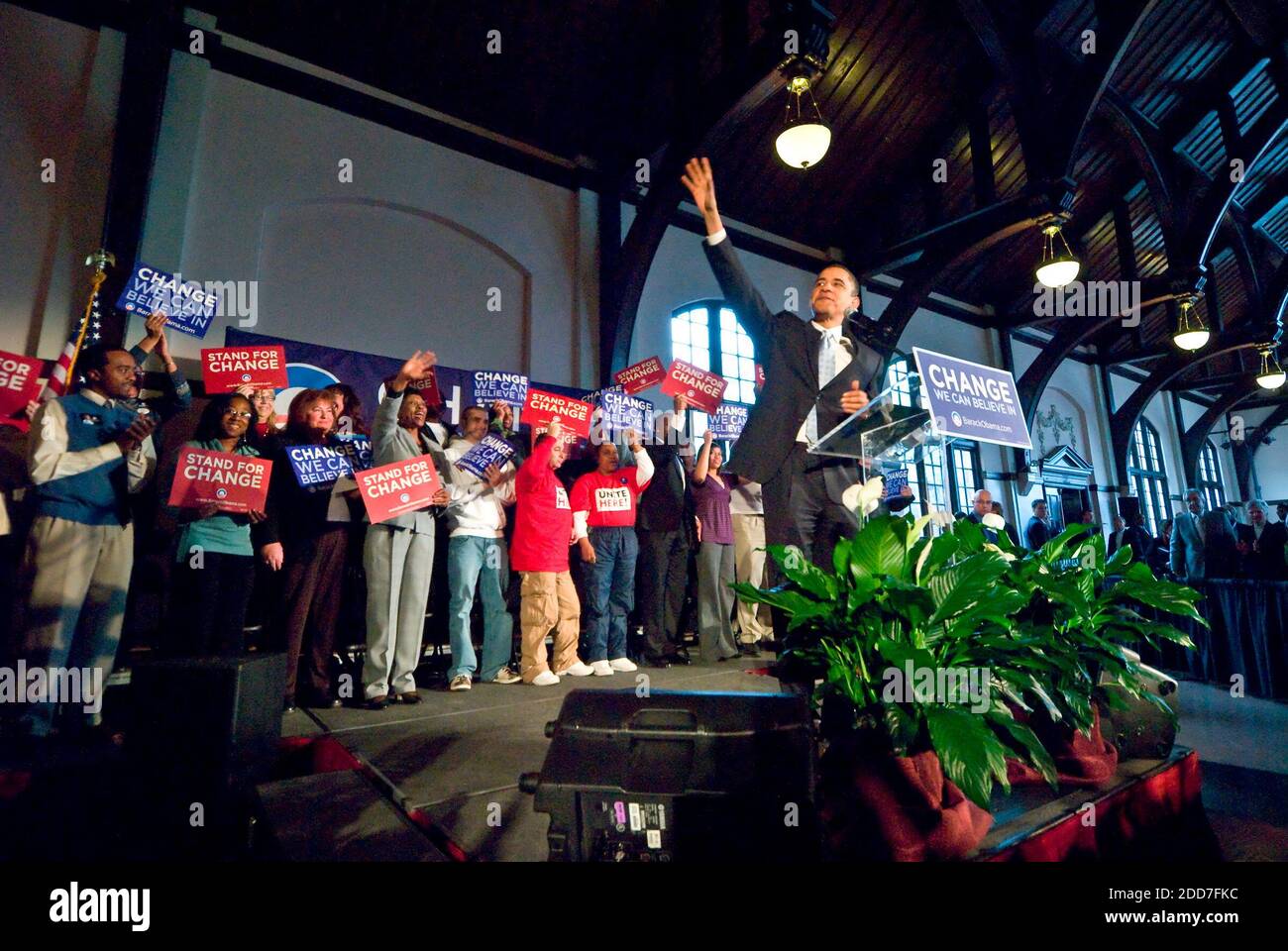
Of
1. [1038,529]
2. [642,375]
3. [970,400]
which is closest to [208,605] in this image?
[970,400]

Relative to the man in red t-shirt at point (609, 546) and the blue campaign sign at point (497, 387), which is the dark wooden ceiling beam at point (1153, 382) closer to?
the man in red t-shirt at point (609, 546)

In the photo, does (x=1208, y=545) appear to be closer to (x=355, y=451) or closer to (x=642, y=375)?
(x=642, y=375)

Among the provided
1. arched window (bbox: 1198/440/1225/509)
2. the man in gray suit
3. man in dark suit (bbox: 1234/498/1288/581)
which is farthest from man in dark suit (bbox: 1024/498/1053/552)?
arched window (bbox: 1198/440/1225/509)

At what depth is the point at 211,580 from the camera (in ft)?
8.50

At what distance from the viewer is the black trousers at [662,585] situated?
3959 mm

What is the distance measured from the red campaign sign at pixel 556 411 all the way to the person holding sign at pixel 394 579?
34.7 inches

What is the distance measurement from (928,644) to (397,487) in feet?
7.69

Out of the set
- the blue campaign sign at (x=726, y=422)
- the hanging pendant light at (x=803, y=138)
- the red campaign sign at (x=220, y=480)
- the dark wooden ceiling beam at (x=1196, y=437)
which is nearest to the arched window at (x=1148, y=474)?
the dark wooden ceiling beam at (x=1196, y=437)

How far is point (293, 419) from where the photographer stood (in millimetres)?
3100

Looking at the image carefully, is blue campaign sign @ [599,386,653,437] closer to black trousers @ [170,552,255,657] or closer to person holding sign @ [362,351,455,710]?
person holding sign @ [362,351,455,710]

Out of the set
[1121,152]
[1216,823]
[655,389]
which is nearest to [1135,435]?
[1121,152]

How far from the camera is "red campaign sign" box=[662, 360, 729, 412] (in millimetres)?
4527

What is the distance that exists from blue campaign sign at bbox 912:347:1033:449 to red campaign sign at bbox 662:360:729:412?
316cm
